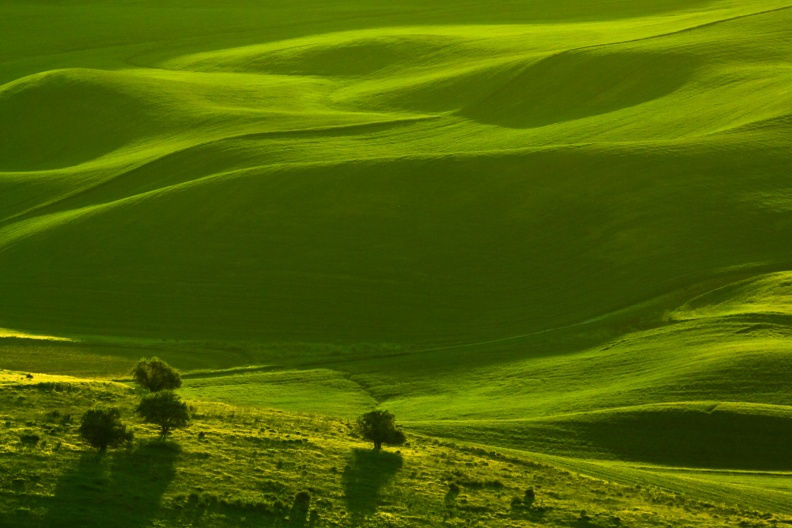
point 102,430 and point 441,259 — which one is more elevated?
point 441,259

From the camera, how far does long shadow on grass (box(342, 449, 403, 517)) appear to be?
27359 millimetres

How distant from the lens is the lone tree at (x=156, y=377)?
37344 millimetres

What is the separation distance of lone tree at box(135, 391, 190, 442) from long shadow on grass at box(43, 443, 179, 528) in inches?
46.7

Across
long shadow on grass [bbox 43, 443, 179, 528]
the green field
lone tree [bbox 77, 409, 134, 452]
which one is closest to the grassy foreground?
long shadow on grass [bbox 43, 443, 179, 528]

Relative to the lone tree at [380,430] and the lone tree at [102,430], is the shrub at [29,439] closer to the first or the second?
the lone tree at [102,430]

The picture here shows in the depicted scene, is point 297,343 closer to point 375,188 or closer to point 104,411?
point 375,188

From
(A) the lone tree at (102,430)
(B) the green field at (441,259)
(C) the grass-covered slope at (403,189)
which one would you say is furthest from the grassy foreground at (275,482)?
(C) the grass-covered slope at (403,189)

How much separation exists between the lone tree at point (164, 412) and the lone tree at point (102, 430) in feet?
4.97

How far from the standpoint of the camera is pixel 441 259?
176ft

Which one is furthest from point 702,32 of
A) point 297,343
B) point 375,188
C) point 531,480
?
point 531,480

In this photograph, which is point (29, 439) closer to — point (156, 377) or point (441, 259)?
point (156, 377)

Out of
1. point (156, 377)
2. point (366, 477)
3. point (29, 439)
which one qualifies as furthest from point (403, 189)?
point (29, 439)

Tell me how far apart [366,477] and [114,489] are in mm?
6423

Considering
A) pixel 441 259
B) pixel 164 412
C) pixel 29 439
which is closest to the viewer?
pixel 29 439
